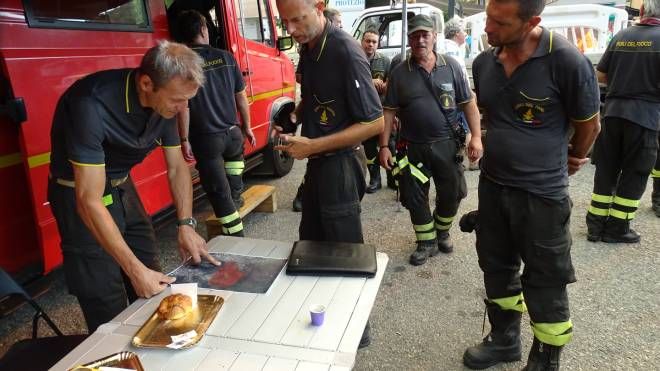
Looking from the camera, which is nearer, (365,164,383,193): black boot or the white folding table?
the white folding table

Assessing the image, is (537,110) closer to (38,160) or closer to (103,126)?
(103,126)

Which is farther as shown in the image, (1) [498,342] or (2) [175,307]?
(1) [498,342]

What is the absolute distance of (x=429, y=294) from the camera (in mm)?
3164

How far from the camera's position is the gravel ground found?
98.5 inches

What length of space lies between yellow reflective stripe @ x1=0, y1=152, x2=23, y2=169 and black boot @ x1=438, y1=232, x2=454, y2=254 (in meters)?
3.09

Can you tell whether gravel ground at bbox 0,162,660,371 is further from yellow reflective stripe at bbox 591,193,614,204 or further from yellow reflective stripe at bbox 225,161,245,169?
yellow reflective stripe at bbox 225,161,245,169

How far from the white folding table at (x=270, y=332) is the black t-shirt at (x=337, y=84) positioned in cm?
77

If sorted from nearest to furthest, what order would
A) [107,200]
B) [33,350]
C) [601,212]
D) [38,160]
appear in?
[33,350] < [107,200] < [38,160] < [601,212]

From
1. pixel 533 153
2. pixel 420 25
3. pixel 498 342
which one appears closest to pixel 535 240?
pixel 533 153

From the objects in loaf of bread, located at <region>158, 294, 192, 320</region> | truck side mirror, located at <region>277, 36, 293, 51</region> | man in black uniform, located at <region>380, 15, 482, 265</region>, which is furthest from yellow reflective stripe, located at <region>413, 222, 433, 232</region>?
truck side mirror, located at <region>277, 36, 293, 51</region>

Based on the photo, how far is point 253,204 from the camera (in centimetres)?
436

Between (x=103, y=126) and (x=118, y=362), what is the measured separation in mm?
944

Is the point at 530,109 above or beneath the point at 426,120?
above

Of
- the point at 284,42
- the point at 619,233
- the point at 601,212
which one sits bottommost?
the point at 619,233
